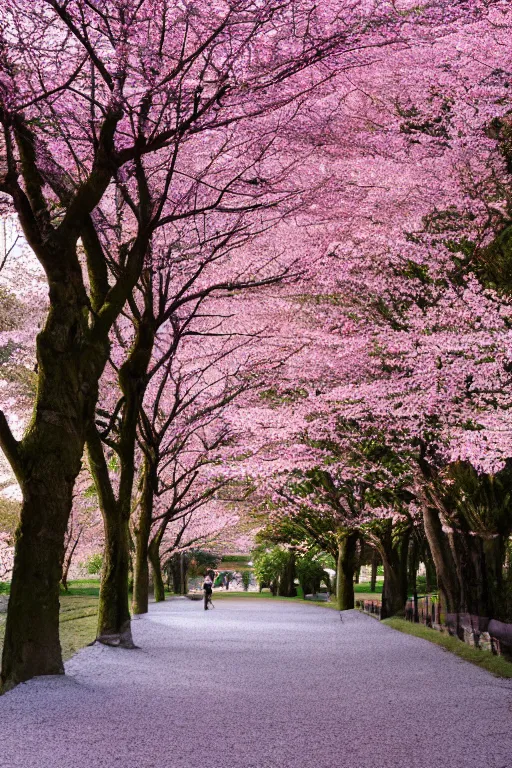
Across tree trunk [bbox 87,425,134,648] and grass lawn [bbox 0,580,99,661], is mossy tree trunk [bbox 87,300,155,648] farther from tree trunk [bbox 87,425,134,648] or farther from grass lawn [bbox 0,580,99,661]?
grass lawn [bbox 0,580,99,661]

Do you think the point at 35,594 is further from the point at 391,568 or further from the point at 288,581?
the point at 288,581

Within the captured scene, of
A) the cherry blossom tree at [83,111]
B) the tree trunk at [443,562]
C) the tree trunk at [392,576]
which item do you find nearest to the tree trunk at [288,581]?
the tree trunk at [392,576]

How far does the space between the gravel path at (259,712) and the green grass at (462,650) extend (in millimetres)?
271

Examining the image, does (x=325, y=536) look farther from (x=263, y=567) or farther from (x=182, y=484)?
(x=263, y=567)

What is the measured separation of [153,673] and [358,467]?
10677 millimetres

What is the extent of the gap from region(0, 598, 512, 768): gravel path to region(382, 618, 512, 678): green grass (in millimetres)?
271

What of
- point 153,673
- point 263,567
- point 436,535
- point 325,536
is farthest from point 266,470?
point 263,567

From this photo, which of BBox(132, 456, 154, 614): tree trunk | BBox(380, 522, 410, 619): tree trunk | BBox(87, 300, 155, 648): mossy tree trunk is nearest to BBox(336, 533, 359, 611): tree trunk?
BBox(380, 522, 410, 619): tree trunk

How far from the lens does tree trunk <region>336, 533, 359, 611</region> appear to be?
85.7 ft

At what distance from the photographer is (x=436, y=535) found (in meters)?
16.5

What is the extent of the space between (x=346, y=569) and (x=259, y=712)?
778 inches

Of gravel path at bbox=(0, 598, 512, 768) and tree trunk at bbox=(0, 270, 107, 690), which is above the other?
tree trunk at bbox=(0, 270, 107, 690)

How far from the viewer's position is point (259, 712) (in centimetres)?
705

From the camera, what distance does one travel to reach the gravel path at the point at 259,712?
213 inches
